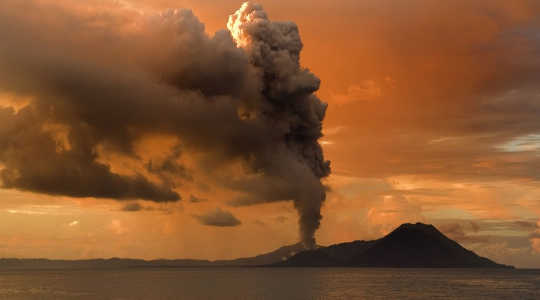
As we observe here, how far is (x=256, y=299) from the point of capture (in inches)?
4274

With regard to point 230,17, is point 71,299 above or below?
below

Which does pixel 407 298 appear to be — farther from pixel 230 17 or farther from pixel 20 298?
pixel 20 298

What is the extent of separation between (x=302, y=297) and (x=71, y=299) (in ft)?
162

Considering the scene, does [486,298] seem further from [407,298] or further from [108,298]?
[108,298]

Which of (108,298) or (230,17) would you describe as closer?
(230,17)

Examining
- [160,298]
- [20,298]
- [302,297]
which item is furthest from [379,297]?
[20,298]

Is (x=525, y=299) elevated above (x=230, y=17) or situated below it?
below

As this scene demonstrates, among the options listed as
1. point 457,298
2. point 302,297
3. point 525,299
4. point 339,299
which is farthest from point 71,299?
point 525,299

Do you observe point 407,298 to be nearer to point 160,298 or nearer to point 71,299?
point 160,298

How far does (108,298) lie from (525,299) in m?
91.6

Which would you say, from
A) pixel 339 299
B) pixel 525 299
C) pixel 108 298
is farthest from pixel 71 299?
pixel 525 299

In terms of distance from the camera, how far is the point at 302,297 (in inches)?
4545

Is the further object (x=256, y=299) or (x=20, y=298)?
(x=20, y=298)

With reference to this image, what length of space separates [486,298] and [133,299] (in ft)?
253
